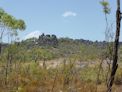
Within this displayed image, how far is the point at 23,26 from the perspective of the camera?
19.1m

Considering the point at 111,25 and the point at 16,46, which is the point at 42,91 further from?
the point at 16,46

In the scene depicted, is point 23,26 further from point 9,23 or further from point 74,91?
point 74,91

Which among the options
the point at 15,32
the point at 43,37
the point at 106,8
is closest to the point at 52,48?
the point at 43,37

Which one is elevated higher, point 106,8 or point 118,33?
point 106,8

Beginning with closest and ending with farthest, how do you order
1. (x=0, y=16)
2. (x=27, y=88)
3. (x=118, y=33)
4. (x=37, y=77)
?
1. (x=118, y=33)
2. (x=27, y=88)
3. (x=37, y=77)
4. (x=0, y=16)

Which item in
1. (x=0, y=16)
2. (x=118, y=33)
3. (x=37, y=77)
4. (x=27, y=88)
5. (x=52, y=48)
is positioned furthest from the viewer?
(x=52, y=48)

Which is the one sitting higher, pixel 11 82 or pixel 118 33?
pixel 118 33

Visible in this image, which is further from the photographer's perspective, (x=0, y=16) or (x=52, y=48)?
(x=52, y=48)

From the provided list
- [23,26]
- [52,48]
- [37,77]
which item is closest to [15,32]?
[23,26]

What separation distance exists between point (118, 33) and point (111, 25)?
233 cm

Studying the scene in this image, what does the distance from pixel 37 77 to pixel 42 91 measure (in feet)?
11.8

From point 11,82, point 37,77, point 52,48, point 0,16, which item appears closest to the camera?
point 11,82

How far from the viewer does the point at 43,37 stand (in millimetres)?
93375

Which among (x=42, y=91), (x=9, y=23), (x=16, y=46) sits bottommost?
(x=42, y=91)
